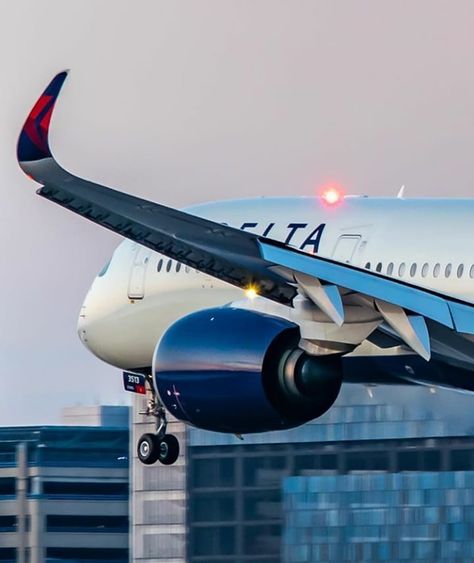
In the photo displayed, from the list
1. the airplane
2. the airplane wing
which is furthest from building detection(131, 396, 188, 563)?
the airplane wing

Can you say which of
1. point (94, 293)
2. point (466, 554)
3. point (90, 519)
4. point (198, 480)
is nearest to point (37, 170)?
point (94, 293)

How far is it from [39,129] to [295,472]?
1930 inches

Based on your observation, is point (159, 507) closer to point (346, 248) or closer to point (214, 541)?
point (214, 541)

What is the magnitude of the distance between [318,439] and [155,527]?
1155 centimetres

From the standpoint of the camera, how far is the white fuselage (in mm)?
33406

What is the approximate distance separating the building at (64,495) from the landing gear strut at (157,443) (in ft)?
232

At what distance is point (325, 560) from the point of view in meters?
75.1

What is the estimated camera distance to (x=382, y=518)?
7544 centimetres

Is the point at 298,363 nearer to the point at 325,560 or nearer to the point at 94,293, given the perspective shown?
the point at 94,293

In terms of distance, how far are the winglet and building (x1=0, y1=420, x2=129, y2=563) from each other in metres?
77.1

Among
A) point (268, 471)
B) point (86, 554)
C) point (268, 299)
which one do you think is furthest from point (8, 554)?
point (268, 299)

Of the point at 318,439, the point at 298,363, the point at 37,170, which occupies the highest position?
the point at 318,439

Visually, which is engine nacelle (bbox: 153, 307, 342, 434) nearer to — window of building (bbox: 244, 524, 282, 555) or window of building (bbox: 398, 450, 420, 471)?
window of building (bbox: 398, 450, 420, 471)

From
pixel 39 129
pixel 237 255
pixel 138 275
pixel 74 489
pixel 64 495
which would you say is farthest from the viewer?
pixel 74 489
